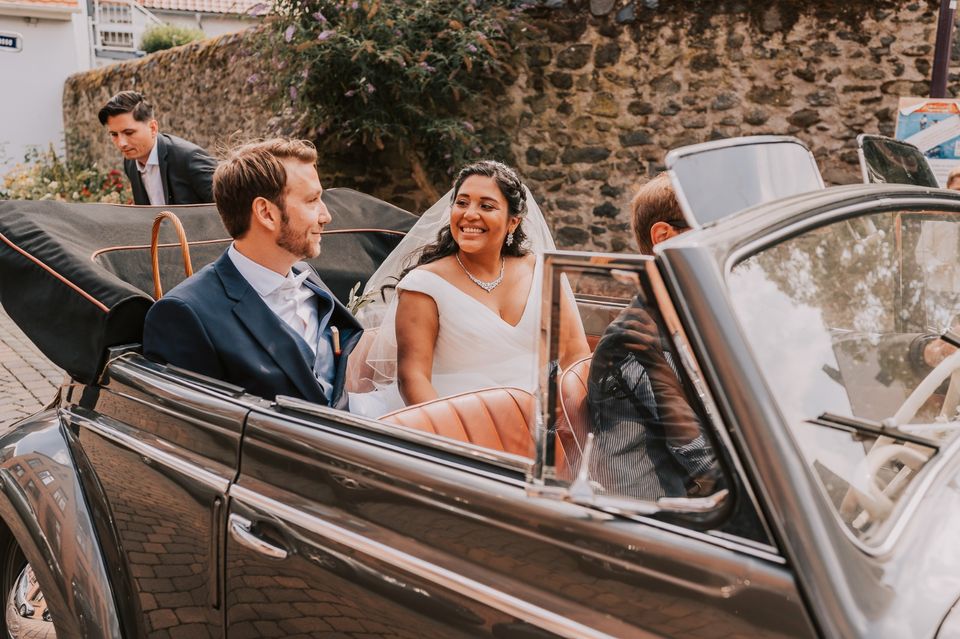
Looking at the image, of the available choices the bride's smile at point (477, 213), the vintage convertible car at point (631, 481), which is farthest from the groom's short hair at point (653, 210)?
the bride's smile at point (477, 213)

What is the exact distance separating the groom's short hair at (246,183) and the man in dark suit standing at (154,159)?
7.99 ft

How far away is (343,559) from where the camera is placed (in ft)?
4.79

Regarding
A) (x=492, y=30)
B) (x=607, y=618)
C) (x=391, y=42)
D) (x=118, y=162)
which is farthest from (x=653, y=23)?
(x=118, y=162)

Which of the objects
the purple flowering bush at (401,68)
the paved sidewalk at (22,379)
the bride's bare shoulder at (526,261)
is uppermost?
the purple flowering bush at (401,68)

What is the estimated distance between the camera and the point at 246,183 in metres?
2.60

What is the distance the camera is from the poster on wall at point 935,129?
14.9 ft

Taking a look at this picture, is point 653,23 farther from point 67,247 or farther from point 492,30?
point 67,247

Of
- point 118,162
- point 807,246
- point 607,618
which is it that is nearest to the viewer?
point 607,618

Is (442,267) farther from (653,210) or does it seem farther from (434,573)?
(434,573)

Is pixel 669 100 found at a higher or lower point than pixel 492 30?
lower

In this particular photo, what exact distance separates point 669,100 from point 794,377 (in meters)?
6.48

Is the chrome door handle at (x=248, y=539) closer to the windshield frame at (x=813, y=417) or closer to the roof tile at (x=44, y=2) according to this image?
the windshield frame at (x=813, y=417)

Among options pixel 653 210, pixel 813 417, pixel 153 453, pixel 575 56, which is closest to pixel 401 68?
pixel 575 56

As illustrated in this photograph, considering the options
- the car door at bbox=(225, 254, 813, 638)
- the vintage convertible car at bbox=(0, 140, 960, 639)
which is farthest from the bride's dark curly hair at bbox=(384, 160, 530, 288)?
the car door at bbox=(225, 254, 813, 638)
